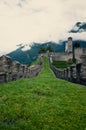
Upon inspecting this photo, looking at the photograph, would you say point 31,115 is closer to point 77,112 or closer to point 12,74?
point 77,112

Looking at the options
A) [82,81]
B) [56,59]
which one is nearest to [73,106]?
[82,81]

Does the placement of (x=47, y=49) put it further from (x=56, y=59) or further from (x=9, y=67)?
(x=9, y=67)

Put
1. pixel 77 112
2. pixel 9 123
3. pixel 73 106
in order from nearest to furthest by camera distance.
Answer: pixel 9 123 < pixel 77 112 < pixel 73 106

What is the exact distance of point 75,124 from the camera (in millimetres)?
11766

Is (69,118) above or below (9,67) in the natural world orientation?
below

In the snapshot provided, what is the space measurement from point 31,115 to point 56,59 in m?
126

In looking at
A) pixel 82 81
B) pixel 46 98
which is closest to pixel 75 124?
pixel 46 98

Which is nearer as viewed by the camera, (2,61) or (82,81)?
(2,61)

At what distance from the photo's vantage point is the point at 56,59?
13775 cm

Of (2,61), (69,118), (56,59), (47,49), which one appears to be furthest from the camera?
(47,49)

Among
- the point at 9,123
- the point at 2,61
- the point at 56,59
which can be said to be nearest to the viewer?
the point at 9,123

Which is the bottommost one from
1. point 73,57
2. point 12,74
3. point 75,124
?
point 75,124

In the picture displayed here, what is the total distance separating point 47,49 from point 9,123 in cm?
14338

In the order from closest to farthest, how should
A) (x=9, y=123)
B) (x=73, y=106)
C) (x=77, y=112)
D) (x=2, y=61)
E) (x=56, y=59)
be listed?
1. (x=9, y=123)
2. (x=77, y=112)
3. (x=73, y=106)
4. (x=2, y=61)
5. (x=56, y=59)
